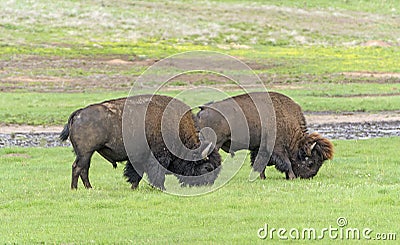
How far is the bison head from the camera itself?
50.5 feet

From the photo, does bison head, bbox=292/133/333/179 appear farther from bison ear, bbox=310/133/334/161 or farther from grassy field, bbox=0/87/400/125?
grassy field, bbox=0/87/400/125

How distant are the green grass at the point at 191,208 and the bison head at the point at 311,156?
24 centimetres

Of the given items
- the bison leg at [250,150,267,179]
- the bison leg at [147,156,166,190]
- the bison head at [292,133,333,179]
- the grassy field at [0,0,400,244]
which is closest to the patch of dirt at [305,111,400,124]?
the grassy field at [0,0,400,244]

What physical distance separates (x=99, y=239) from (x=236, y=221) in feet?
6.51

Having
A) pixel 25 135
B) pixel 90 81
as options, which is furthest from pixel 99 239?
pixel 90 81

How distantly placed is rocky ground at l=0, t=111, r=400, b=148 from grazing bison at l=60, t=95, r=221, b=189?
8617 millimetres

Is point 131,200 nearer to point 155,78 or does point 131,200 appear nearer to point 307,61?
point 155,78

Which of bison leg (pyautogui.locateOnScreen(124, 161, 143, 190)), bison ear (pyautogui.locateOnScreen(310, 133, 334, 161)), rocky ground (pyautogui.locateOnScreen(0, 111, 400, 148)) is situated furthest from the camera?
rocky ground (pyautogui.locateOnScreen(0, 111, 400, 148))

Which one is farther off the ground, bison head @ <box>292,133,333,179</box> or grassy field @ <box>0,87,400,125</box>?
bison head @ <box>292,133,333,179</box>

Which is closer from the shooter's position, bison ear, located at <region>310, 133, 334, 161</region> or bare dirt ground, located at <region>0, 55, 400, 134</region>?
bison ear, located at <region>310, 133, 334, 161</region>

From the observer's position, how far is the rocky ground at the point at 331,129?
912 inches

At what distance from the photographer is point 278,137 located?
52.1 feet

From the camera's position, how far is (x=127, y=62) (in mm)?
46500

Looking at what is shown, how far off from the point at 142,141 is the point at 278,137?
3.10m
